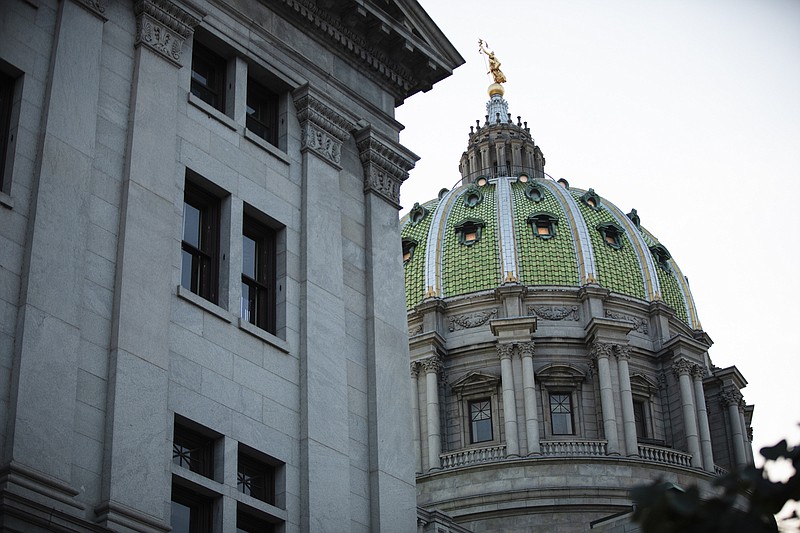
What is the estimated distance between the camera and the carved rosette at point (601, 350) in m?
98.4

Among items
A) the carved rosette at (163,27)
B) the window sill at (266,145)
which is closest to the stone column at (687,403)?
the window sill at (266,145)

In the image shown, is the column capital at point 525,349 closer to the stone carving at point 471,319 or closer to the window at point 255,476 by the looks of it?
the stone carving at point 471,319

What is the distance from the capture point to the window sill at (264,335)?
79.2 feet

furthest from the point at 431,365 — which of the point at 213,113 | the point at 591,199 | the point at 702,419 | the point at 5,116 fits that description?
the point at 5,116

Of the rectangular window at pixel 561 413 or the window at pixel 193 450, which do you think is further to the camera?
the rectangular window at pixel 561 413

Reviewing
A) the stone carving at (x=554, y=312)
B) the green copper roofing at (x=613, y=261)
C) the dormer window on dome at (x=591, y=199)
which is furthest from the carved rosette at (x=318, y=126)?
the dormer window on dome at (x=591, y=199)

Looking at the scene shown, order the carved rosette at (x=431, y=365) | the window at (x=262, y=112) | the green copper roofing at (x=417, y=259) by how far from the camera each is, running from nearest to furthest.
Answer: the window at (x=262, y=112) → the carved rosette at (x=431, y=365) → the green copper roofing at (x=417, y=259)

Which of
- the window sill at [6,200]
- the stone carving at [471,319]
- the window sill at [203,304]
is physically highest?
the stone carving at [471,319]

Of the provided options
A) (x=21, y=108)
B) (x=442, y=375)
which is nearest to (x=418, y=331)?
(x=442, y=375)

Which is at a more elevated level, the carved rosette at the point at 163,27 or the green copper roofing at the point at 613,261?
the green copper roofing at the point at 613,261

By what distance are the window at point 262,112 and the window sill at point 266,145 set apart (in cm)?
56

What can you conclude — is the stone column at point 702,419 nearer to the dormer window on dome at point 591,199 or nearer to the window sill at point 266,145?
the dormer window on dome at point 591,199

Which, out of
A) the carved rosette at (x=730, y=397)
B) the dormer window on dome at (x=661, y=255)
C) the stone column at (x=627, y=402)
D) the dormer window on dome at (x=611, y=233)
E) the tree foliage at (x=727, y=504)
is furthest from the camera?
the dormer window on dome at (x=661, y=255)

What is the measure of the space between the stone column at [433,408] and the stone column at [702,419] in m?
16.9
